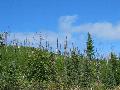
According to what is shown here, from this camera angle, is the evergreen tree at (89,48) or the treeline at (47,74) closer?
the treeline at (47,74)

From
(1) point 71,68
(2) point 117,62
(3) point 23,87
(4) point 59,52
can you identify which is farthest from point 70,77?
(4) point 59,52

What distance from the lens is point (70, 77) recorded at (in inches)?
2603

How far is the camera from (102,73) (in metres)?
86.4

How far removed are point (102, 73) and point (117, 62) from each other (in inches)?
186

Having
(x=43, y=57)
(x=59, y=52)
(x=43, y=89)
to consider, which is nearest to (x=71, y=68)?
(x=43, y=57)

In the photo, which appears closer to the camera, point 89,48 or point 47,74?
point 47,74

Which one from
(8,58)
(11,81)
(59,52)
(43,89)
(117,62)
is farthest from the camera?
(59,52)

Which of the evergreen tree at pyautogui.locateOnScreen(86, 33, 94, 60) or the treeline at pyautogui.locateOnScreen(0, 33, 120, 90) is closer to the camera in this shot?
the treeline at pyautogui.locateOnScreen(0, 33, 120, 90)

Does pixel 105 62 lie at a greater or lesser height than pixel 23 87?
greater

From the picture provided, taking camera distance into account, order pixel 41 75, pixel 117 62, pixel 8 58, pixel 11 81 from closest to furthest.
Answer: pixel 11 81 → pixel 41 75 → pixel 8 58 → pixel 117 62

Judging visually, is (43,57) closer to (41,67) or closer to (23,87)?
(41,67)

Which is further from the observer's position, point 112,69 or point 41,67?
point 112,69

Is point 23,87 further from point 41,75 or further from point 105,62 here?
point 105,62

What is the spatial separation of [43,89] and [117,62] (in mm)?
38424
